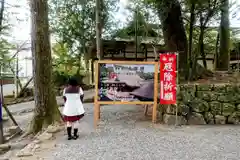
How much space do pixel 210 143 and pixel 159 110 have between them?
2.57 meters

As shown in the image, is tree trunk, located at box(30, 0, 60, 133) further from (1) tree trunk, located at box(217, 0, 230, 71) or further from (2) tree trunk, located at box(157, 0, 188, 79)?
(1) tree trunk, located at box(217, 0, 230, 71)

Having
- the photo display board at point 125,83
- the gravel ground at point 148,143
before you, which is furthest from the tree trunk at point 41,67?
the photo display board at point 125,83

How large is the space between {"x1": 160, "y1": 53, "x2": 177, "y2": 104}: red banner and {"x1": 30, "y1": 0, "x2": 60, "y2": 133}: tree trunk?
3.01 meters

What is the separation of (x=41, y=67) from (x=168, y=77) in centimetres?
330

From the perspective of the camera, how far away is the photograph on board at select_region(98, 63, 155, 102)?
6305mm

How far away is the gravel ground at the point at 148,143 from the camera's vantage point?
157 inches

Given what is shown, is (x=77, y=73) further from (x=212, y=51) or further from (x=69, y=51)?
(x=212, y=51)

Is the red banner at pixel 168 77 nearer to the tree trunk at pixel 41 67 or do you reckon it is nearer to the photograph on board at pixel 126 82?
the photograph on board at pixel 126 82

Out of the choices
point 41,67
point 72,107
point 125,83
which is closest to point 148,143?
point 72,107

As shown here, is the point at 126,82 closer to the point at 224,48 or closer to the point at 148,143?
the point at 148,143

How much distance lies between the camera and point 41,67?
6543 mm

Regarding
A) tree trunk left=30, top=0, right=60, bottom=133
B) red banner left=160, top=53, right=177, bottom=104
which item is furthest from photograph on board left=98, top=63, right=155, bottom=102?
Result: tree trunk left=30, top=0, right=60, bottom=133

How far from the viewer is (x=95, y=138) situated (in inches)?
203

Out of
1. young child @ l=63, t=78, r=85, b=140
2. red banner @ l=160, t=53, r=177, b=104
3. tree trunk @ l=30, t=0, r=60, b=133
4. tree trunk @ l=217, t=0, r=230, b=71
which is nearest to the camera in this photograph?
young child @ l=63, t=78, r=85, b=140
